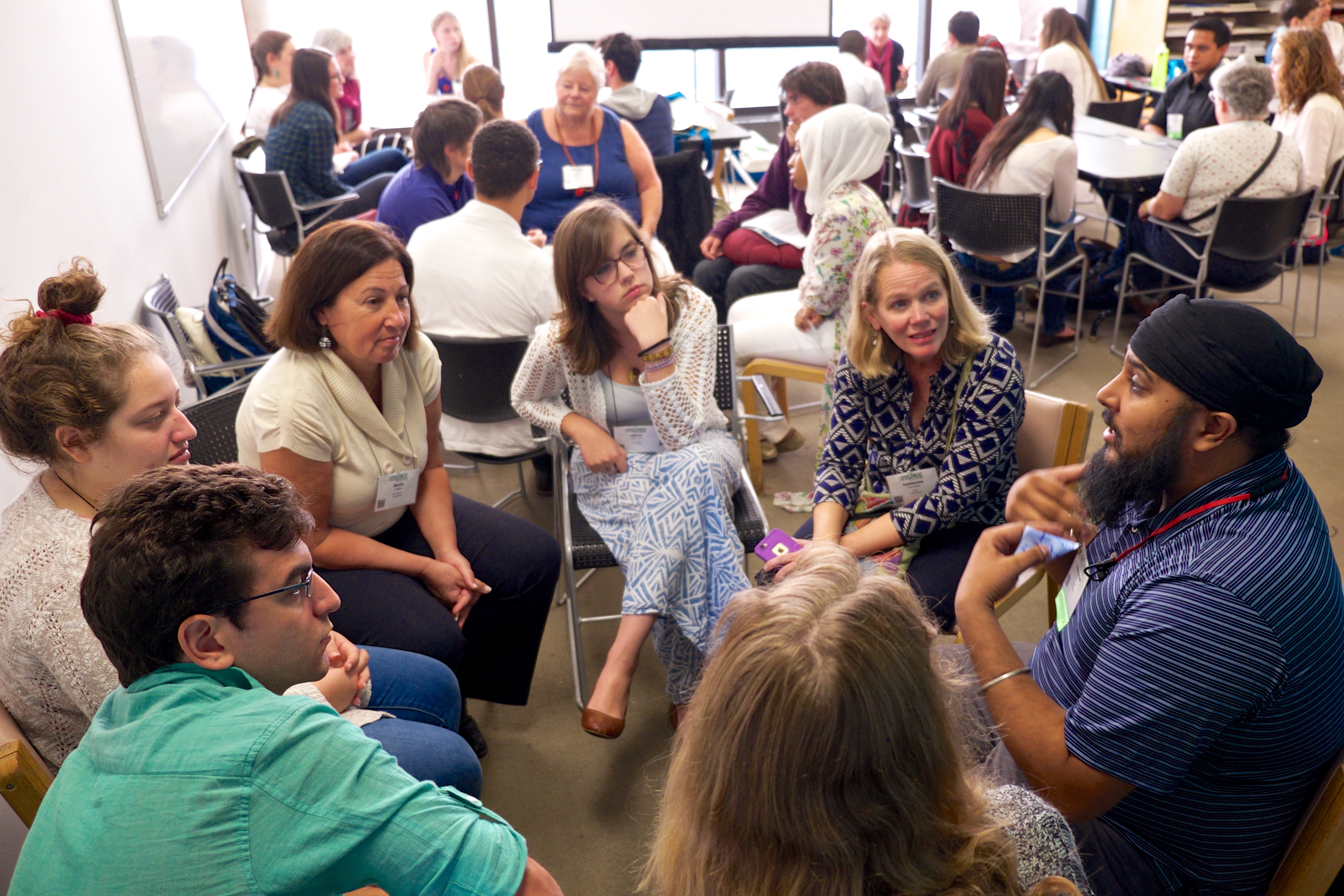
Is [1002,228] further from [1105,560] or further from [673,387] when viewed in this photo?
[1105,560]

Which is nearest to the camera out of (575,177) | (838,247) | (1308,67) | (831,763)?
(831,763)

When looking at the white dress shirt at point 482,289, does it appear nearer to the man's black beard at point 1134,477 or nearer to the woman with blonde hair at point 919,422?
the woman with blonde hair at point 919,422

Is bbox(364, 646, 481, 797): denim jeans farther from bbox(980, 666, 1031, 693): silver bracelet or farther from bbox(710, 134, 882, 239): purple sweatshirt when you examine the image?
bbox(710, 134, 882, 239): purple sweatshirt

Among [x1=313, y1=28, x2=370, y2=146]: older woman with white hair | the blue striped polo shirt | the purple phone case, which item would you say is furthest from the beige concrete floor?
[x1=313, y1=28, x2=370, y2=146]: older woman with white hair

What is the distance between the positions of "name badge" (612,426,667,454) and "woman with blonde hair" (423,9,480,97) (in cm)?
527

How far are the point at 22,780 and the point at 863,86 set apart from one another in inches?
259

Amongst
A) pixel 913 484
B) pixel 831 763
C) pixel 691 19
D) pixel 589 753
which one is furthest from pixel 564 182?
pixel 691 19

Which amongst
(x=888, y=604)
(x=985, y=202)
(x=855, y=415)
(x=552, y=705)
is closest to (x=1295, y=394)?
(x=888, y=604)

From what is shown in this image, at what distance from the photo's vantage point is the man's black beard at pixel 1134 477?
1319 millimetres

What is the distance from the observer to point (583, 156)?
13.3 ft

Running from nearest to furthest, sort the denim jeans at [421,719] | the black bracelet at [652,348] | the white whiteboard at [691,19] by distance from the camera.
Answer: the denim jeans at [421,719]
the black bracelet at [652,348]
the white whiteboard at [691,19]

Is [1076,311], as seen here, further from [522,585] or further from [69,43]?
[69,43]

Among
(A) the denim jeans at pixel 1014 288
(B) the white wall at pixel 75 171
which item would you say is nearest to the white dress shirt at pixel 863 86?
(A) the denim jeans at pixel 1014 288

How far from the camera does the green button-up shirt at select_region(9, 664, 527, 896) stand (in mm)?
891
